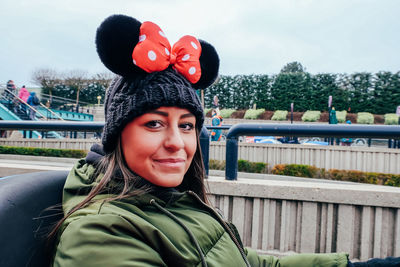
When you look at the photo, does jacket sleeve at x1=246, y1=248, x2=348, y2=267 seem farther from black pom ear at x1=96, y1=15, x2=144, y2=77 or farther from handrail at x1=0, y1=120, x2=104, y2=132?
handrail at x1=0, y1=120, x2=104, y2=132

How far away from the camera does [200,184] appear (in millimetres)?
1870

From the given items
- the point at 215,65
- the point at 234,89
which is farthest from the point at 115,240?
the point at 234,89

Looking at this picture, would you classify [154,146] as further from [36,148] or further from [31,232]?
[36,148]

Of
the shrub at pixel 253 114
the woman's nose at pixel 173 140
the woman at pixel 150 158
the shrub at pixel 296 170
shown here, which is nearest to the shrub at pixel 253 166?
the shrub at pixel 296 170

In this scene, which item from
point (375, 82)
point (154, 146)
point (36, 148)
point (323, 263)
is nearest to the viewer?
point (154, 146)

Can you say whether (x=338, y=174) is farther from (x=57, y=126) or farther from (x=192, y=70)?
(x=192, y=70)

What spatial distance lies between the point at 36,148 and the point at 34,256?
12.7 m

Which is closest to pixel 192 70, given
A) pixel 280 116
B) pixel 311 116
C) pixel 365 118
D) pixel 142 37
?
pixel 142 37

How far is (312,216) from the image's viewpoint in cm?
260

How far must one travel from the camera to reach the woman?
51.1 inches

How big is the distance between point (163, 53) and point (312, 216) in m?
1.80

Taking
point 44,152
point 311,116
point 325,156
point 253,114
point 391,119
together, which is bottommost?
point 44,152

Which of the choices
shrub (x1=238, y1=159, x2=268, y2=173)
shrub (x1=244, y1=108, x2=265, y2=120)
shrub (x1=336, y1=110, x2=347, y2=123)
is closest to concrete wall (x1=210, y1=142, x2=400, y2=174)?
shrub (x1=238, y1=159, x2=268, y2=173)

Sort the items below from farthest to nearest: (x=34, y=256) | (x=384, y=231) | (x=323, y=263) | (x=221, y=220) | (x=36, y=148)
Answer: (x=36, y=148) < (x=384, y=231) < (x=323, y=263) < (x=221, y=220) < (x=34, y=256)
